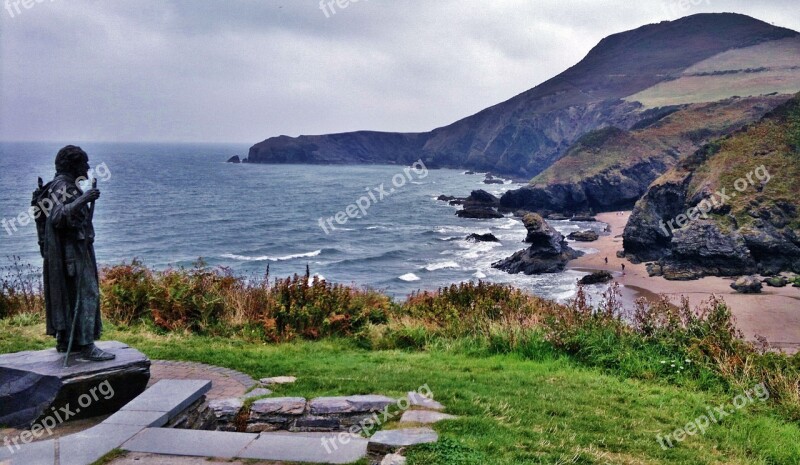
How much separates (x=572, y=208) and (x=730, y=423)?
228ft

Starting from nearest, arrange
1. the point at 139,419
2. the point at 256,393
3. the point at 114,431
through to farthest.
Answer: the point at 114,431
the point at 139,419
the point at 256,393

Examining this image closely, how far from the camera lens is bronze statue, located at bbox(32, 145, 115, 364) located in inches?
236

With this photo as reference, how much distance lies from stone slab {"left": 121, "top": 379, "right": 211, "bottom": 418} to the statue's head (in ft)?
8.46

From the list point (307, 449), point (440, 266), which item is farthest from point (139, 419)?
point (440, 266)

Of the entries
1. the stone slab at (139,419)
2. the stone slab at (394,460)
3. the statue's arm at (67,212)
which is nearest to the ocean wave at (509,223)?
the statue's arm at (67,212)

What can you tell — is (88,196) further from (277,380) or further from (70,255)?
(277,380)

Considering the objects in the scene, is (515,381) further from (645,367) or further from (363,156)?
(363,156)

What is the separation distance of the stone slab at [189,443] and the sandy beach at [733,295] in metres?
18.0

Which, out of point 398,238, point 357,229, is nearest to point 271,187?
point 357,229

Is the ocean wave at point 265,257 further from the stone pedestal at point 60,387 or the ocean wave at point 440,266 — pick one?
the stone pedestal at point 60,387

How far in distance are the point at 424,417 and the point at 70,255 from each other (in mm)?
4183

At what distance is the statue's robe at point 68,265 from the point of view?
19.7 feet

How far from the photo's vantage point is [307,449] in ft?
15.7

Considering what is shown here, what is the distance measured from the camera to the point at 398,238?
5562cm
